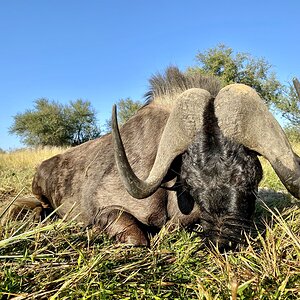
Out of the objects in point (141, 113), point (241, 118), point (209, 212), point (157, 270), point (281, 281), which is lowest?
point (281, 281)

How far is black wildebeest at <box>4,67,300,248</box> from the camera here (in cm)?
288

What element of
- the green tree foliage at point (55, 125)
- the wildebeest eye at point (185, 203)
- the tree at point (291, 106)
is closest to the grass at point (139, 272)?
the wildebeest eye at point (185, 203)

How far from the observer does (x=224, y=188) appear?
9.41ft

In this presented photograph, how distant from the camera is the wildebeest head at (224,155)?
9.36 feet

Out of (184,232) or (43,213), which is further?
(43,213)

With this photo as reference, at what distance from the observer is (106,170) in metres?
4.40

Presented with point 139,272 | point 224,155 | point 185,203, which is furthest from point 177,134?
point 139,272

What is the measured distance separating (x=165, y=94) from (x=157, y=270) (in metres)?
2.72

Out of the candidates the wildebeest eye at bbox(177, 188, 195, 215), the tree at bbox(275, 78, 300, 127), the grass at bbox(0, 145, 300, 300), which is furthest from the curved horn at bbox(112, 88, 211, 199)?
the tree at bbox(275, 78, 300, 127)

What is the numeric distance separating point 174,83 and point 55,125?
4044 cm

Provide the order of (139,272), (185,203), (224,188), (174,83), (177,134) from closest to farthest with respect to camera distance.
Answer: (139,272), (224,188), (177,134), (185,203), (174,83)

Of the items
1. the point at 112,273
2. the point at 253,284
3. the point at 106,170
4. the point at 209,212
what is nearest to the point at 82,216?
the point at 106,170

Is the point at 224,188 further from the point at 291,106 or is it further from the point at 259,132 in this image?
the point at 291,106

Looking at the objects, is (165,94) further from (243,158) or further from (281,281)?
(281,281)
